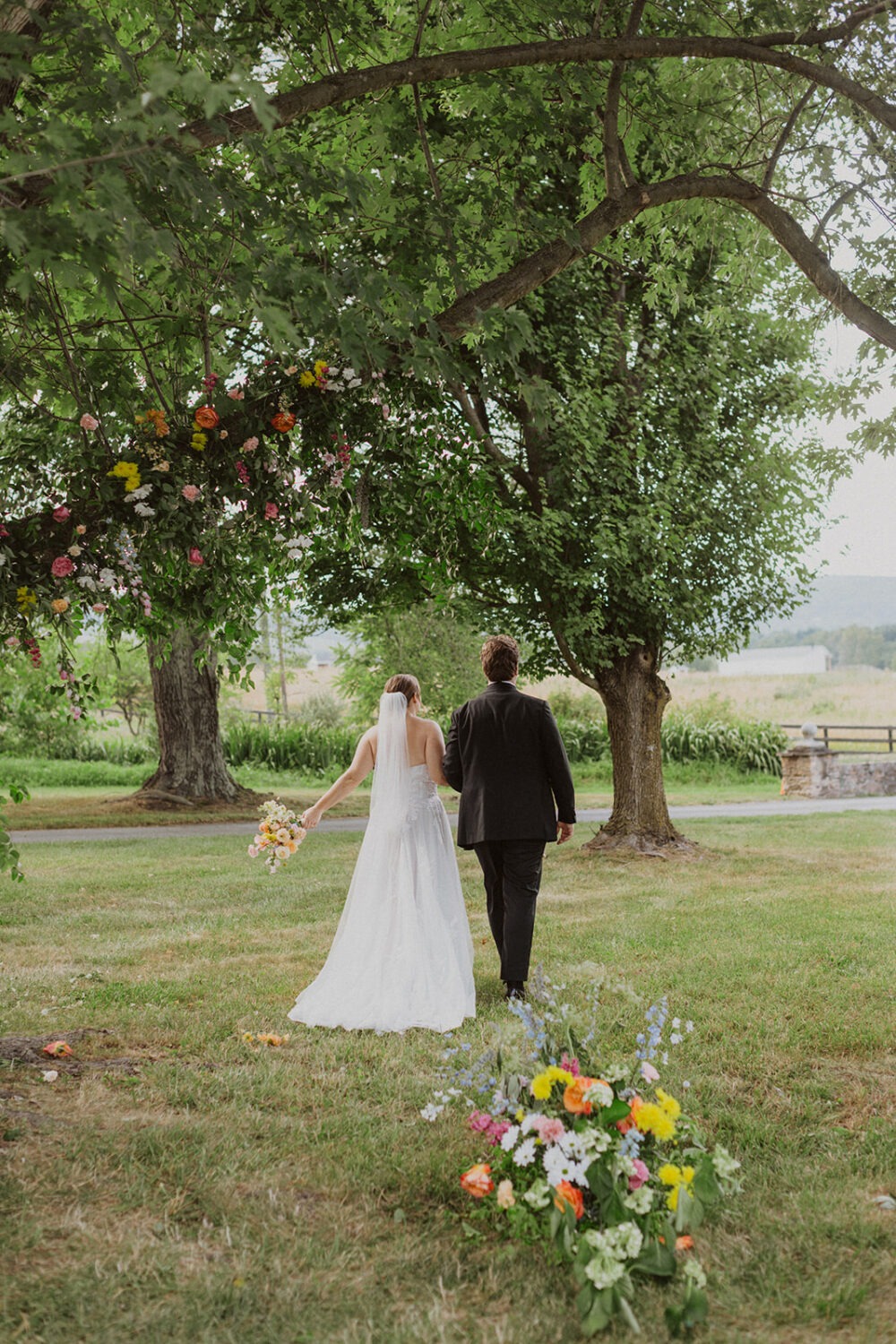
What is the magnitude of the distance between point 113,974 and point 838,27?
23.2 feet

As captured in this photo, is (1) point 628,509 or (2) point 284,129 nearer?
(2) point 284,129

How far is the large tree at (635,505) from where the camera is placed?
40.9 feet

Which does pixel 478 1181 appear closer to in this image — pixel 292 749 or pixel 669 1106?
pixel 669 1106

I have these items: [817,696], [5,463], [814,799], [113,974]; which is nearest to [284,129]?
[5,463]

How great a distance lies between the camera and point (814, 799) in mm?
24688

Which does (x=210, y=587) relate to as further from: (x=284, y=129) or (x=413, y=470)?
(x=284, y=129)

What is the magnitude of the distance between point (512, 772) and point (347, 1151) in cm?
269

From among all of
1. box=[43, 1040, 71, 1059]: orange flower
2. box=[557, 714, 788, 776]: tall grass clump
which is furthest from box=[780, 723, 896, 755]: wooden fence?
box=[43, 1040, 71, 1059]: orange flower

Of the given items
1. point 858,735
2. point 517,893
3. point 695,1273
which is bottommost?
point 858,735

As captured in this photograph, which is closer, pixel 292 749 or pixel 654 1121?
pixel 654 1121

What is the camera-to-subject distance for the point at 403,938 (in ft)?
21.3

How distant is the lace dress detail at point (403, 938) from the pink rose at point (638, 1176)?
8.52ft

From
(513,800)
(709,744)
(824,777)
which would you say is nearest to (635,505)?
(513,800)

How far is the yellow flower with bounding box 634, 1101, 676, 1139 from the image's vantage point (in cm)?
337
